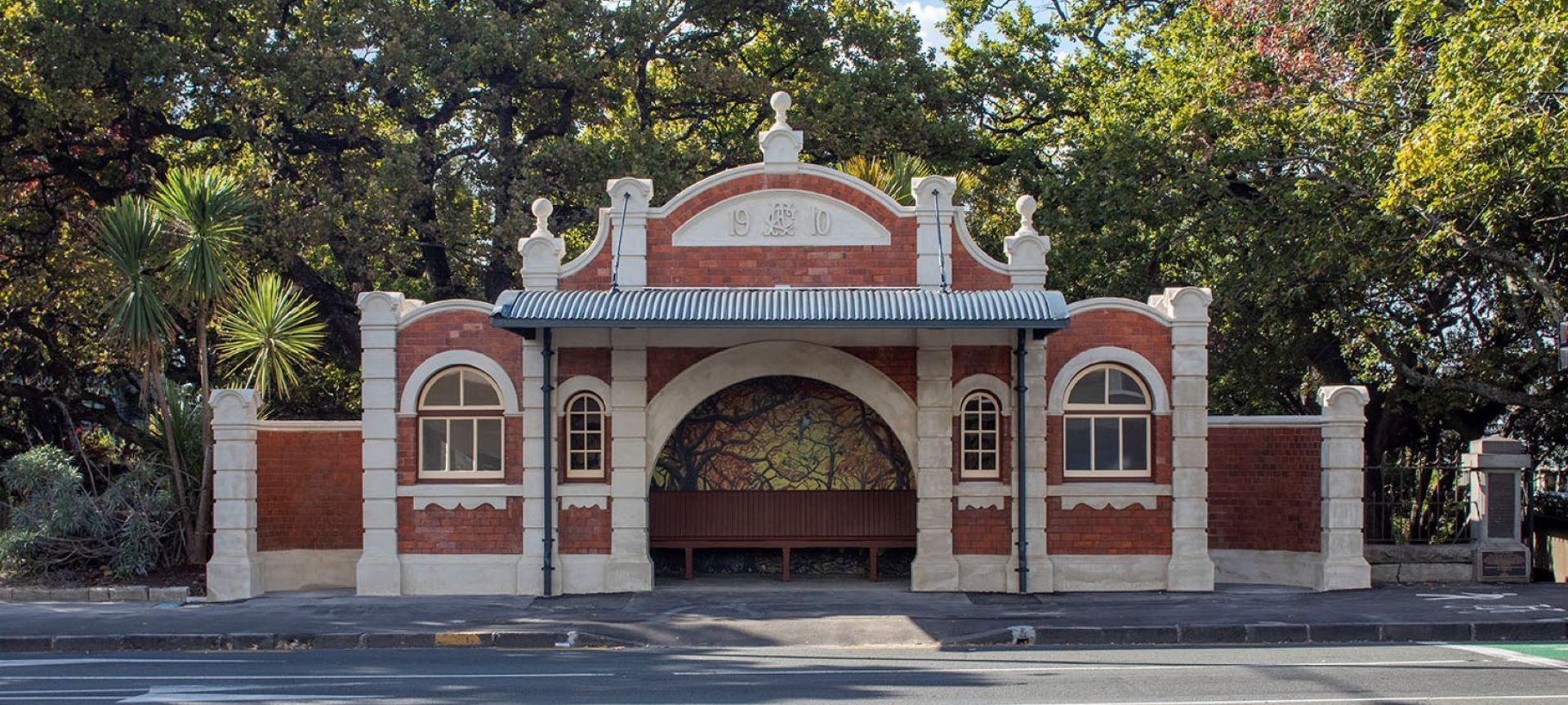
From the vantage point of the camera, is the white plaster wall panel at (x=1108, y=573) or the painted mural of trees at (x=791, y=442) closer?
the white plaster wall panel at (x=1108, y=573)

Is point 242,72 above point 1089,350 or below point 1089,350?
above

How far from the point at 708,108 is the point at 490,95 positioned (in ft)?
14.3

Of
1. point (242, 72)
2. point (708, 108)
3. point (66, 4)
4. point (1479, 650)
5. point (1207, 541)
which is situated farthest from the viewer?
point (708, 108)

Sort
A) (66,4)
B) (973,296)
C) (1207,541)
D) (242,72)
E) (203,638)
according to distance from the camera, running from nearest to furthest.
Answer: (203,638)
(973,296)
(1207,541)
(66,4)
(242,72)

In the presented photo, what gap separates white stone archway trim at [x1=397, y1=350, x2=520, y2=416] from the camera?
683 inches

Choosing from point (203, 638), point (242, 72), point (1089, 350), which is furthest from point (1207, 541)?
point (242, 72)

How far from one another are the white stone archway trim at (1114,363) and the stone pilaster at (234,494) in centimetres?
934

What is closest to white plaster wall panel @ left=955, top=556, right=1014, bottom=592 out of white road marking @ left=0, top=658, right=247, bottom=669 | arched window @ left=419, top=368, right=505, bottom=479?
arched window @ left=419, top=368, right=505, bottom=479

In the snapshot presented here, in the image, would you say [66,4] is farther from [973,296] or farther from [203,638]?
[973,296]

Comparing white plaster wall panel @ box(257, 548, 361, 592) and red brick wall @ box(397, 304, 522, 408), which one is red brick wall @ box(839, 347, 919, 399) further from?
white plaster wall panel @ box(257, 548, 361, 592)

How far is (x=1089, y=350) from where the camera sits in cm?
1736

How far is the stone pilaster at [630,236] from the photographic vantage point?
17.4 metres

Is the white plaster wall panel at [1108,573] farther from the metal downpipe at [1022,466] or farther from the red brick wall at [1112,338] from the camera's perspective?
the red brick wall at [1112,338]

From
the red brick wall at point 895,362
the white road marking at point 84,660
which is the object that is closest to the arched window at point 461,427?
the red brick wall at point 895,362
